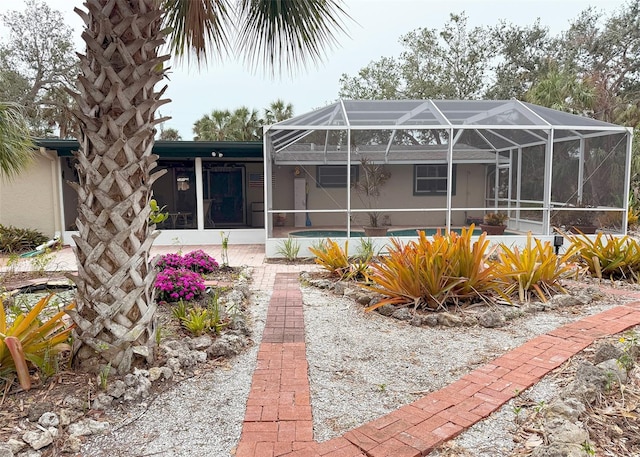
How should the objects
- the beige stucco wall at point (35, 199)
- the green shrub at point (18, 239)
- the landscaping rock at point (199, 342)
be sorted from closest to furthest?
the landscaping rock at point (199, 342) < the green shrub at point (18, 239) < the beige stucco wall at point (35, 199)

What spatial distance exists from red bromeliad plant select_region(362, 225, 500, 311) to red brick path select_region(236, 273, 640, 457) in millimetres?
998

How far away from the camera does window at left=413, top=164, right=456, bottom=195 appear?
14.0 m

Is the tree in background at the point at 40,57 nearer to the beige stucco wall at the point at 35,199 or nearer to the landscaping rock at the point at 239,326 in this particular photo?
the beige stucco wall at the point at 35,199

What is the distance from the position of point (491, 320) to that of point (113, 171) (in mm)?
3642

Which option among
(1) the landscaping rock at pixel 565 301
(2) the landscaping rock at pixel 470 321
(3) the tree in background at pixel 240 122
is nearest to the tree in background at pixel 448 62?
(3) the tree in background at pixel 240 122

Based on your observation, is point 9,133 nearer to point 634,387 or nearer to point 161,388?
point 161,388

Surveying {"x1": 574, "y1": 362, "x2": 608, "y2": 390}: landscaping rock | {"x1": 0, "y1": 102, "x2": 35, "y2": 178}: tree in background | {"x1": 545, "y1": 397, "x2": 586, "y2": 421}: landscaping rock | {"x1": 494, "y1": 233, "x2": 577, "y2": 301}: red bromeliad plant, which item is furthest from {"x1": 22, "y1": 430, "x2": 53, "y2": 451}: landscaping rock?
{"x1": 494, "y1": 233, "x2": 577, "y2": 301}: red bromeliad plant

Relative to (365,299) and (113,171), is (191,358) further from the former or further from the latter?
(365,299)

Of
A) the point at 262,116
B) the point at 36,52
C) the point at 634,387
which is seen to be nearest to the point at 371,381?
the point at 634,387

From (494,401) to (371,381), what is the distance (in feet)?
2.67

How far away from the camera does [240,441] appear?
7.43ft

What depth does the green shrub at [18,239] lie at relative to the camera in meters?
9.95

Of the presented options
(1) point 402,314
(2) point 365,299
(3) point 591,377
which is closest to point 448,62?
(2) point 365,299

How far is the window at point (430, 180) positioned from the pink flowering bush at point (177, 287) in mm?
10322
